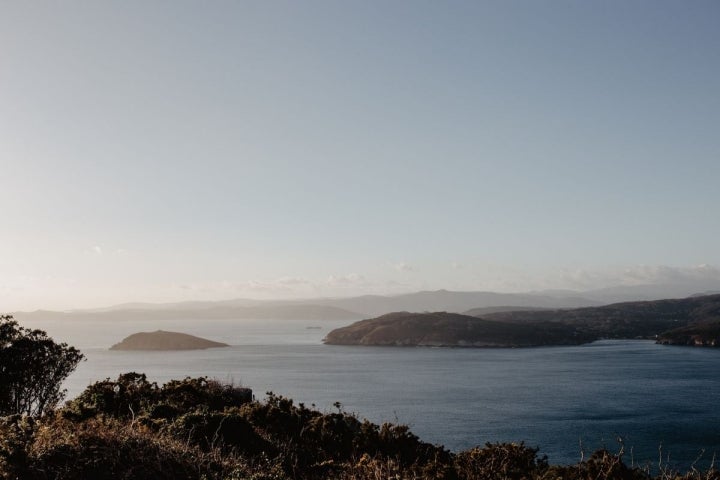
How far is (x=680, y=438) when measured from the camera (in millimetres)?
62719

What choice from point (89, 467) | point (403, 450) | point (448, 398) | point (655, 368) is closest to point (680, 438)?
point (448, 398)

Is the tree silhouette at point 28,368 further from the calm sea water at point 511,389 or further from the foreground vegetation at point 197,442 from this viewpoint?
the calm sea water at point 511,389

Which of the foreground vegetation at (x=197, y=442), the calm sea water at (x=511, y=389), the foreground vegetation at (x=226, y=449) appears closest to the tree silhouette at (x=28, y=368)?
the foreground vegetation at (x=197, y=442)

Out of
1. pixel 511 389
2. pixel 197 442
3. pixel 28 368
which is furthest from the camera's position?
pixel 511 389

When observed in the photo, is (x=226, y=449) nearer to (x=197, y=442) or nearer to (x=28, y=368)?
(x=197, y=442)

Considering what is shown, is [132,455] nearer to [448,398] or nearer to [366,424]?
[366,424]

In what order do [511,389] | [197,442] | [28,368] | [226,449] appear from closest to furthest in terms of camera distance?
1. [197,442]
2. [226,449]
3. [28,368]
4. [511,389]

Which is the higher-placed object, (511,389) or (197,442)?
(197,442)

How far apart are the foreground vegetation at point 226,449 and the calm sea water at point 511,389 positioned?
257 cm

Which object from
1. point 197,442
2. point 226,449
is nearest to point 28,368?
point 197,442

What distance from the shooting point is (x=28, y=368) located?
102 ft

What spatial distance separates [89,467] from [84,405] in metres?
11.0

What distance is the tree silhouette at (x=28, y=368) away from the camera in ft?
98.6

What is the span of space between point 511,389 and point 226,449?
3613 inches
